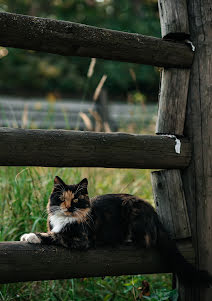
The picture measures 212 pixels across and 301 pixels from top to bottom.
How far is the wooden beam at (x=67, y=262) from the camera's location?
191cm

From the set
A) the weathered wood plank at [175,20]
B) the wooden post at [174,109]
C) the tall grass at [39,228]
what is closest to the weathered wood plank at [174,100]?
the wooden post at [174,109]

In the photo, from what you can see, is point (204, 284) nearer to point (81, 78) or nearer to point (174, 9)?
point (174, 9)

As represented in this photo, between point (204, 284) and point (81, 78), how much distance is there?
9.76 meters

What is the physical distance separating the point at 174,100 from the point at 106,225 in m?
0.79

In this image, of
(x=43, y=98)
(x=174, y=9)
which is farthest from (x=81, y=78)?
(x=174, y=9)

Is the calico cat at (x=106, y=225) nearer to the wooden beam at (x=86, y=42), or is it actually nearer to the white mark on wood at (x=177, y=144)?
the white mark on wood at (x=177, y=144)

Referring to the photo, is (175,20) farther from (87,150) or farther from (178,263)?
(178,263)

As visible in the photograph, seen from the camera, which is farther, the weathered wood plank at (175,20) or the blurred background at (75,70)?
the blurred background at (75,70)

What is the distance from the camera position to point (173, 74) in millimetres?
2312

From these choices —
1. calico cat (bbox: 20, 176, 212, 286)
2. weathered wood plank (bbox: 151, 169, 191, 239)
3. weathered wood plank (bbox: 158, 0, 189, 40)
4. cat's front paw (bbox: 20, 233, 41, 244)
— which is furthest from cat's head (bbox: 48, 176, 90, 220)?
weathered wood plank (bbox: 158, 0, 189, 40)

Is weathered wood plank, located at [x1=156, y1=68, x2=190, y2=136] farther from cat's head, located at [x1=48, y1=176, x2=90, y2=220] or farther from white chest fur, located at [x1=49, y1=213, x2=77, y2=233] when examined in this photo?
white chest fur, located at [x1=49, y1=213, x2=77, y2=233]

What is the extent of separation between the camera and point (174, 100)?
230 centimetres

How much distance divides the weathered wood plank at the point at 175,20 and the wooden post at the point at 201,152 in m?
0.10

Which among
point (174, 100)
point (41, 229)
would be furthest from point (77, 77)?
point (174, 100)
